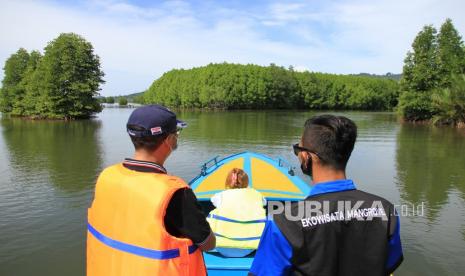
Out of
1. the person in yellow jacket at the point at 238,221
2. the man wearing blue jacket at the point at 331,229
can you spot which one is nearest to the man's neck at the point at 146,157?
the man wearing blue jacket at the point at 331,229

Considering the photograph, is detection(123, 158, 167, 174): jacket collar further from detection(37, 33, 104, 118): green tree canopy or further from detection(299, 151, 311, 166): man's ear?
detection(37, 33, 104, 118): green tree canopy

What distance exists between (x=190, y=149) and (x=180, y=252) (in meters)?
19.3

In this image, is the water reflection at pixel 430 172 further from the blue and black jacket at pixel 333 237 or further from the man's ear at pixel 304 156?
the man's ear at pixel 304 156

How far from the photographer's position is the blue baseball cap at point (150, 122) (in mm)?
2611

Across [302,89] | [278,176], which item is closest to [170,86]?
[302,89]

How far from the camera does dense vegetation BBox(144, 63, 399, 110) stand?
109250 millimetres

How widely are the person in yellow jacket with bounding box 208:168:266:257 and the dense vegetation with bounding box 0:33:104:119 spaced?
5004cm

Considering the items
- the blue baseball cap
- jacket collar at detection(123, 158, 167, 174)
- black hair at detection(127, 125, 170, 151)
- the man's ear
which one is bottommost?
jacket collar at detection(123, 158, 167, 174)

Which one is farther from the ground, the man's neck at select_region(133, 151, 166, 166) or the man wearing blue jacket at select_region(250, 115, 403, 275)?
the man's neck at select_region(133, 151, 166, 166)

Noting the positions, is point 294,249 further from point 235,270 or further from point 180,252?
point 235,270

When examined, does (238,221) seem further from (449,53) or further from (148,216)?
(449,53)

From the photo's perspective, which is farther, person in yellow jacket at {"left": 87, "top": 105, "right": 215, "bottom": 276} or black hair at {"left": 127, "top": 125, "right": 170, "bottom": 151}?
black hair at {"left": 127, "top": 125, "right": 170, "bottom": 151}

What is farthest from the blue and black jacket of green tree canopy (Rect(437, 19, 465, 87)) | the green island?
green tree canopy (Rect(437, 19, 465, 87))

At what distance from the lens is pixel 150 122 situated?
261 centimetres
